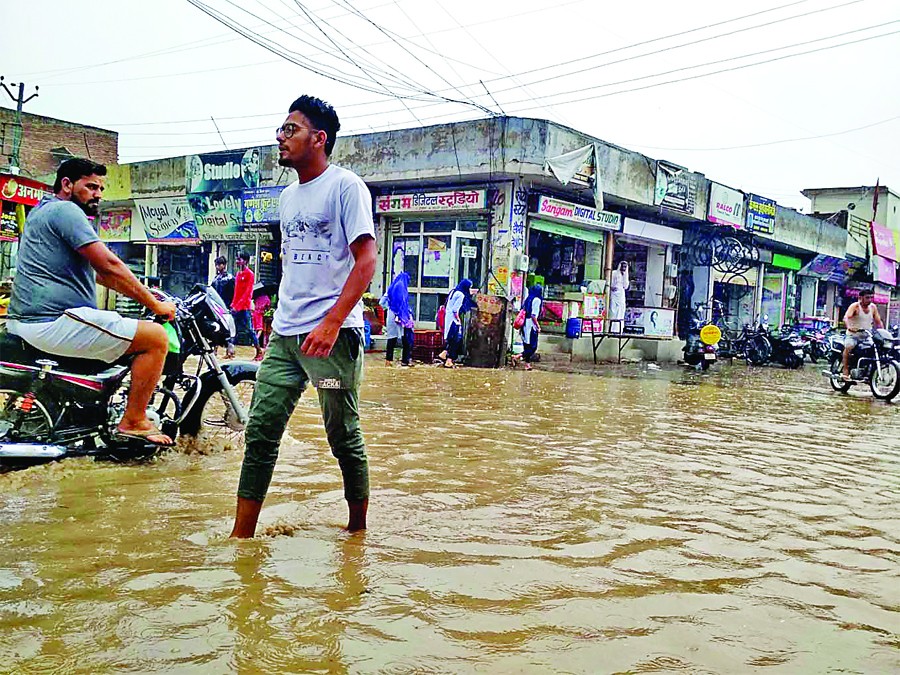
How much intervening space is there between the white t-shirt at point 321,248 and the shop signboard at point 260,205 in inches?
610

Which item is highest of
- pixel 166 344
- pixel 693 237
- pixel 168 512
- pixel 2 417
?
pixel 693 237

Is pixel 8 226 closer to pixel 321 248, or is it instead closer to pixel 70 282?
pixel 70 282

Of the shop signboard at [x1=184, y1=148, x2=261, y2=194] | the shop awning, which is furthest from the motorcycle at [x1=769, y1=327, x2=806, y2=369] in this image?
the shop signboard at [x1=184, y1=148, x2=261, y2=194]

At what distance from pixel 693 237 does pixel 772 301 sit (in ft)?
21.9

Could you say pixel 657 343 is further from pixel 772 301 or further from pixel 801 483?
pixel 801 483

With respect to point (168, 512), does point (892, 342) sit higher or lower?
higher

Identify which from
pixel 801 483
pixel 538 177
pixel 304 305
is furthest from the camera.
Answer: pixel 538 177

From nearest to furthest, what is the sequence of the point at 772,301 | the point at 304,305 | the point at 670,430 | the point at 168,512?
the point at 304,305 → the point at 168,512 → the point at 670,430 → the point at 772,301

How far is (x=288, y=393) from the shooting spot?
314 centimetres

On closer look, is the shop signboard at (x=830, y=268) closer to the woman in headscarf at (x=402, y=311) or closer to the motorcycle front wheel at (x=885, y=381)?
the motorcycle front wheel at (x=885, y=381)

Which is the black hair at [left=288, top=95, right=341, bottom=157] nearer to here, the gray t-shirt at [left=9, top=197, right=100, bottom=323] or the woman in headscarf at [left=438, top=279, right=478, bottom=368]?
the gray t-shirt at [left=9, top=197, right=100, bottom=323]

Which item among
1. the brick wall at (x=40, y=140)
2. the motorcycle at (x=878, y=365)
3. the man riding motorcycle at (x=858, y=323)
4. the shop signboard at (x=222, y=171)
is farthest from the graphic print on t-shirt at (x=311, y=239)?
the brick wall at (x=40, y=140)

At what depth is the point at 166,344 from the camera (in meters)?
4.18

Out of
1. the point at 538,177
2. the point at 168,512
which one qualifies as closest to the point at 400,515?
the point at 168,512
